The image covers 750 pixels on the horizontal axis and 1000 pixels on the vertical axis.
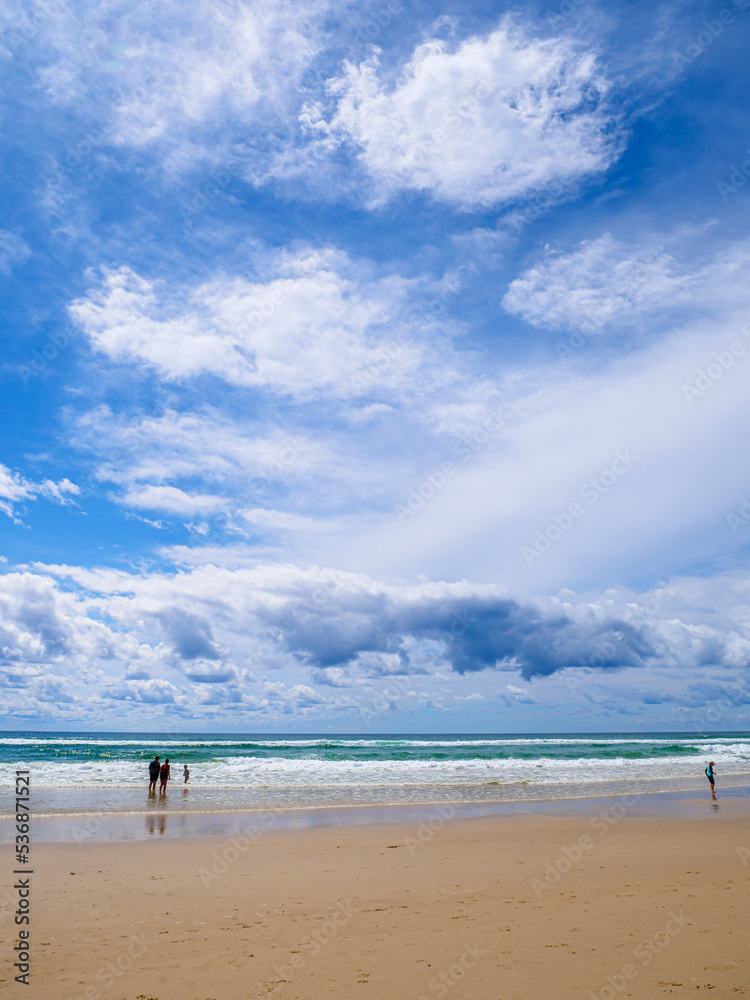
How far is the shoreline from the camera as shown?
57.8 feet

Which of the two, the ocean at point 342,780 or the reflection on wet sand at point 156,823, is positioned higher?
the reflection on wet sand at point 156,823

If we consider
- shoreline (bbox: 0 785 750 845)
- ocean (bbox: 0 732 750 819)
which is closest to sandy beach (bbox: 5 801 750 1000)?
shoreline (bbox: 0 785 750 845)

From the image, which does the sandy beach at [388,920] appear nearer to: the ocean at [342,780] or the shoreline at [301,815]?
the shoreline at [301,815]

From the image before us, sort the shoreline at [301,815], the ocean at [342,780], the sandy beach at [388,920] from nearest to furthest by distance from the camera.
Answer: the sandy beach at [388,920], the shoreline at [301,815], the ocean at [342,780]

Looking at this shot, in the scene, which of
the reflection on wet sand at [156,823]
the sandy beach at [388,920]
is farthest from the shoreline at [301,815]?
the sandy beach at [388,920]

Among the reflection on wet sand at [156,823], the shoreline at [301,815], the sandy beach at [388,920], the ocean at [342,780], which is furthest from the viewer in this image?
the ocean at [342,780]

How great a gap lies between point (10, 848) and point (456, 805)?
1555cm

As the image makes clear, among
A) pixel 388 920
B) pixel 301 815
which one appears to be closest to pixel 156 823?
pixel 301 815

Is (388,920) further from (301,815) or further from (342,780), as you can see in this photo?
(342,780)

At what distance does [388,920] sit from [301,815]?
12.8 m

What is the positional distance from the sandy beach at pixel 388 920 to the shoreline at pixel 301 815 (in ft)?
7.00

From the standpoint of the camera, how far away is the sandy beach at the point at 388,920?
7.23m

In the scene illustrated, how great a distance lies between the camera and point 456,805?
23.7 meters

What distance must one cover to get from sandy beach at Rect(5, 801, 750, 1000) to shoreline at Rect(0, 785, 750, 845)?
7.00 feet
